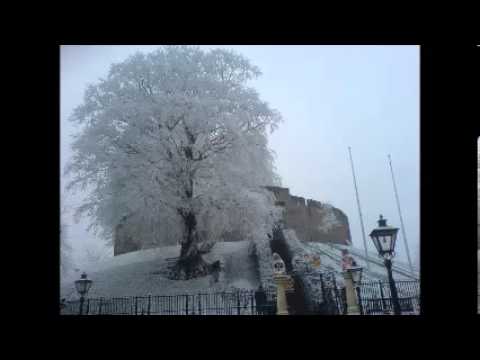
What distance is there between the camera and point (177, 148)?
19.7 ft

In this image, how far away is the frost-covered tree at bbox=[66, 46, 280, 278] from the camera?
19.5 feet

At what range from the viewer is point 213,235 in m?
5.91

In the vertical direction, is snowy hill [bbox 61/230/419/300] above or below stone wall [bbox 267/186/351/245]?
below

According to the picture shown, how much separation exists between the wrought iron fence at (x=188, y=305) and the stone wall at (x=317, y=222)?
744 millimetres

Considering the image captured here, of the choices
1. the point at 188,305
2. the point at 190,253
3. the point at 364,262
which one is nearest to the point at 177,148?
the point at 190,253

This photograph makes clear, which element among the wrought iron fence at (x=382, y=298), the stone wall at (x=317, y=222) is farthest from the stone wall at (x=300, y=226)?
the wrought iron fence at (x=382, y=298)

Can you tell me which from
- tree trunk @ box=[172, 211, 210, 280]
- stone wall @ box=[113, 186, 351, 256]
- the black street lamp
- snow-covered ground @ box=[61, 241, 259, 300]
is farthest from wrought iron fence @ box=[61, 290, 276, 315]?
the black street lamp

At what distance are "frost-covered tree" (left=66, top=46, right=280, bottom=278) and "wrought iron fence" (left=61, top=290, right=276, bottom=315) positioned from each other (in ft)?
0.95

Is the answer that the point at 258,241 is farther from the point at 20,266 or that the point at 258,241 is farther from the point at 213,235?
the point at 20,266

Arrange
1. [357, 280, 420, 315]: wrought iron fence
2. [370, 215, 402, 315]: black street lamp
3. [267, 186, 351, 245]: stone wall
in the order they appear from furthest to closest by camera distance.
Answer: [267, 186, 351, 245]: stone wall → [357, 280, 420, 315]: wrought iron fence → [370, 215, 402, 315]: black street lamp

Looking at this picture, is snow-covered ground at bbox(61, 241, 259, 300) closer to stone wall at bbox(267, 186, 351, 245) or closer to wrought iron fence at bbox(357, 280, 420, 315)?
stone wall at bbox(267, 186, 351, 245)
